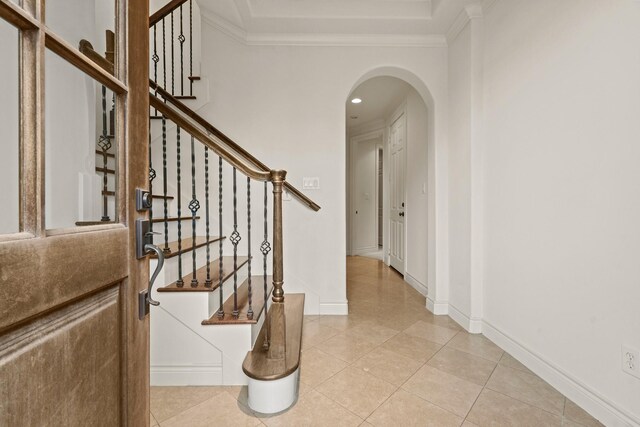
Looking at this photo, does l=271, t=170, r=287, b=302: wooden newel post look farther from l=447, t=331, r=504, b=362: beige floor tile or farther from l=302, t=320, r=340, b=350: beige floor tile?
l=447, t=331, r=504, b=362: beige floor tile

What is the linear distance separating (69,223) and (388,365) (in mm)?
1854

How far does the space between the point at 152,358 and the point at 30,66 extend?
169cm

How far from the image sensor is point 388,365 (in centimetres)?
179

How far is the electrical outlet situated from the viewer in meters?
1.19

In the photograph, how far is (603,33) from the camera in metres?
1.32

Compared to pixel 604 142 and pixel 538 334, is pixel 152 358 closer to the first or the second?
pixel 538 334

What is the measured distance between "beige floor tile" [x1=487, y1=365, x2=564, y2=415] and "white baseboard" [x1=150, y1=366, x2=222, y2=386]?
1.60 m

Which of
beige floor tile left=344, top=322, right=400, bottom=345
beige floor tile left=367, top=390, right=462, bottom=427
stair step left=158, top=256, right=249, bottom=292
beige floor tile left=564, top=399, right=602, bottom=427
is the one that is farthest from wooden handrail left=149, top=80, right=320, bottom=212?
beige floor tile left=564, top=399, right=602, bottom=427

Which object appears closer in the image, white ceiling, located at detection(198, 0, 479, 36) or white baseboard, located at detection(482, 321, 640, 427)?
white baseboard, located at detection(482, 321, 640, 427)

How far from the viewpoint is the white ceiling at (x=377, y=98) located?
142 inches

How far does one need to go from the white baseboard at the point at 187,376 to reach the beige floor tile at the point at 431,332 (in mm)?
1481

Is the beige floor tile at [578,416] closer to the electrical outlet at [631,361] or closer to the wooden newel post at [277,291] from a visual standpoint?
the electrical outlet at [631,361]

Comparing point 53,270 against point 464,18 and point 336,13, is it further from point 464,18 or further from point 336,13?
point 464,18

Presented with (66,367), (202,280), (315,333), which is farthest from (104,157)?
(315,333)
